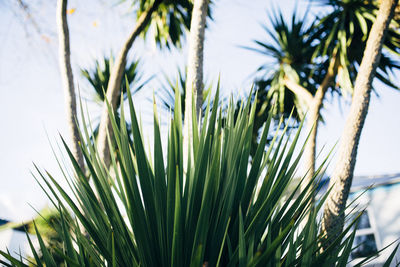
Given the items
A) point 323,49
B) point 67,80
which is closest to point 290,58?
point 323,49

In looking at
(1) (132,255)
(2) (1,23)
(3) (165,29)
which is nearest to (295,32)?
(3) (165,29)

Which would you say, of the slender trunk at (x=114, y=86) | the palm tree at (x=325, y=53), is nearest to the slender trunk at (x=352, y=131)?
the palm tree at (x=325, y=53)

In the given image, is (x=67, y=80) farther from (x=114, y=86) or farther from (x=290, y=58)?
(x=290, y=58)

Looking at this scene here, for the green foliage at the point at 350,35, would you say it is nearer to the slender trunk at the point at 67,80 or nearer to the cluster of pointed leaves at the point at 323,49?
the cluster of pointed leaves at the point at 323,49

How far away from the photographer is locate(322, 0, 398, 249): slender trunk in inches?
105

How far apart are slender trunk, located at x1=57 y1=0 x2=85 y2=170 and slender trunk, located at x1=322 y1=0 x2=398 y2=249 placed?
213 cm

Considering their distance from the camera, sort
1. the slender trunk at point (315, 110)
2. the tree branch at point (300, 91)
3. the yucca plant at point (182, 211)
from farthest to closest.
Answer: the tree branch at point (300, 91), the slender trunk at point (315, 110), the yucca plant at point (182, 211)

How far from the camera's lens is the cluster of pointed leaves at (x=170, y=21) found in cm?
524

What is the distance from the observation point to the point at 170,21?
5562mm

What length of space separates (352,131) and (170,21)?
3656 millimetres

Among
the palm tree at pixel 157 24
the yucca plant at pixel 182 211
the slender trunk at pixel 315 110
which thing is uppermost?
the palm tree at pixel 157 24

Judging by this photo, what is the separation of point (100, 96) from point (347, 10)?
4.08 meters

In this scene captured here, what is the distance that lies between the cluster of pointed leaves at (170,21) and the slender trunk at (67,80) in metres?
1.77

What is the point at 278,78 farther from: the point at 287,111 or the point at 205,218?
the point at 205,218
